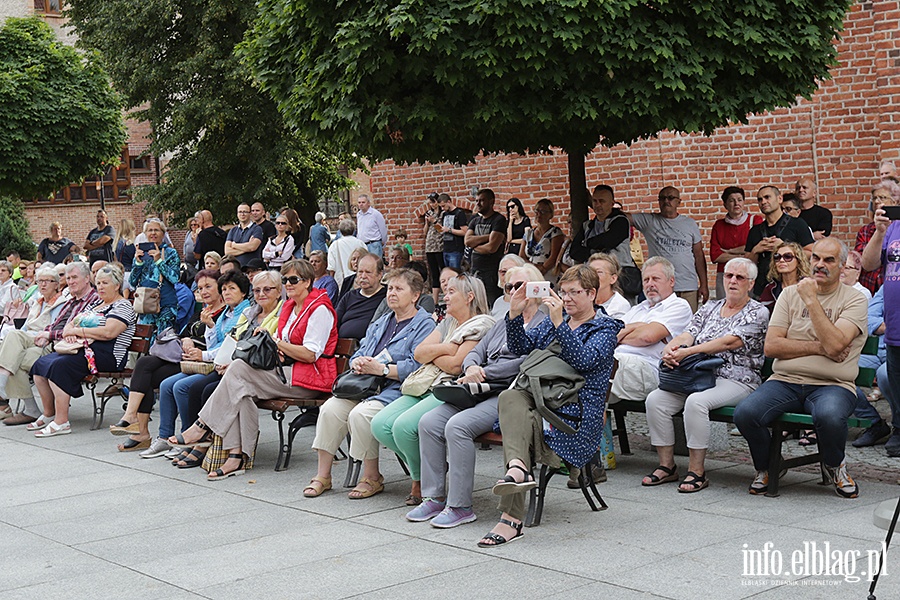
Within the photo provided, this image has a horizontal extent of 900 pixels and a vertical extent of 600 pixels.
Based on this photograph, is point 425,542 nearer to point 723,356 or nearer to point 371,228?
point 723,356

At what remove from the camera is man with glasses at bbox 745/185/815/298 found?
10.5 meters

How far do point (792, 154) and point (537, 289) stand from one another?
914cm

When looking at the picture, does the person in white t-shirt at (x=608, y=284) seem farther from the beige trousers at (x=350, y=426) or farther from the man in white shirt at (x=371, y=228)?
the man in white shirt at (x=371, y=228)

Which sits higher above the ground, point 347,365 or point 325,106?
point 325,106

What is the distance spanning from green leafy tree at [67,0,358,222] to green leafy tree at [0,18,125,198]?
79cm

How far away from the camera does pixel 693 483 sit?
722cm

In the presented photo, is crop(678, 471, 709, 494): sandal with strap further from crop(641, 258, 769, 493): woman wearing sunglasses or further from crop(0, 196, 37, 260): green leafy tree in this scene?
crop(0, 196, 37, 260): green leafy tree

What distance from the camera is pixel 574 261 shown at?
1133 cm

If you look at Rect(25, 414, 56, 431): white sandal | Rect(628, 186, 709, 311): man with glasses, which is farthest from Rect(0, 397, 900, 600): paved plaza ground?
Rect(628, 186, 709, 311): man with glasses

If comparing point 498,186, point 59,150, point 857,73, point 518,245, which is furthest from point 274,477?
point 59,150

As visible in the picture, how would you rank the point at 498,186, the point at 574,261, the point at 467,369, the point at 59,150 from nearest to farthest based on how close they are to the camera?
the point at 467,369
the point at 574,261
the point at 498,186
the point at 59,150

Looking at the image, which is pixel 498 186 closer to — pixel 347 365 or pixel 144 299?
pixel 144 299

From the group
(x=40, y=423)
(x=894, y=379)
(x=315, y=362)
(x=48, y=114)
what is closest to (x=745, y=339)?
(x=894, y=379)

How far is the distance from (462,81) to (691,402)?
3548 mm
